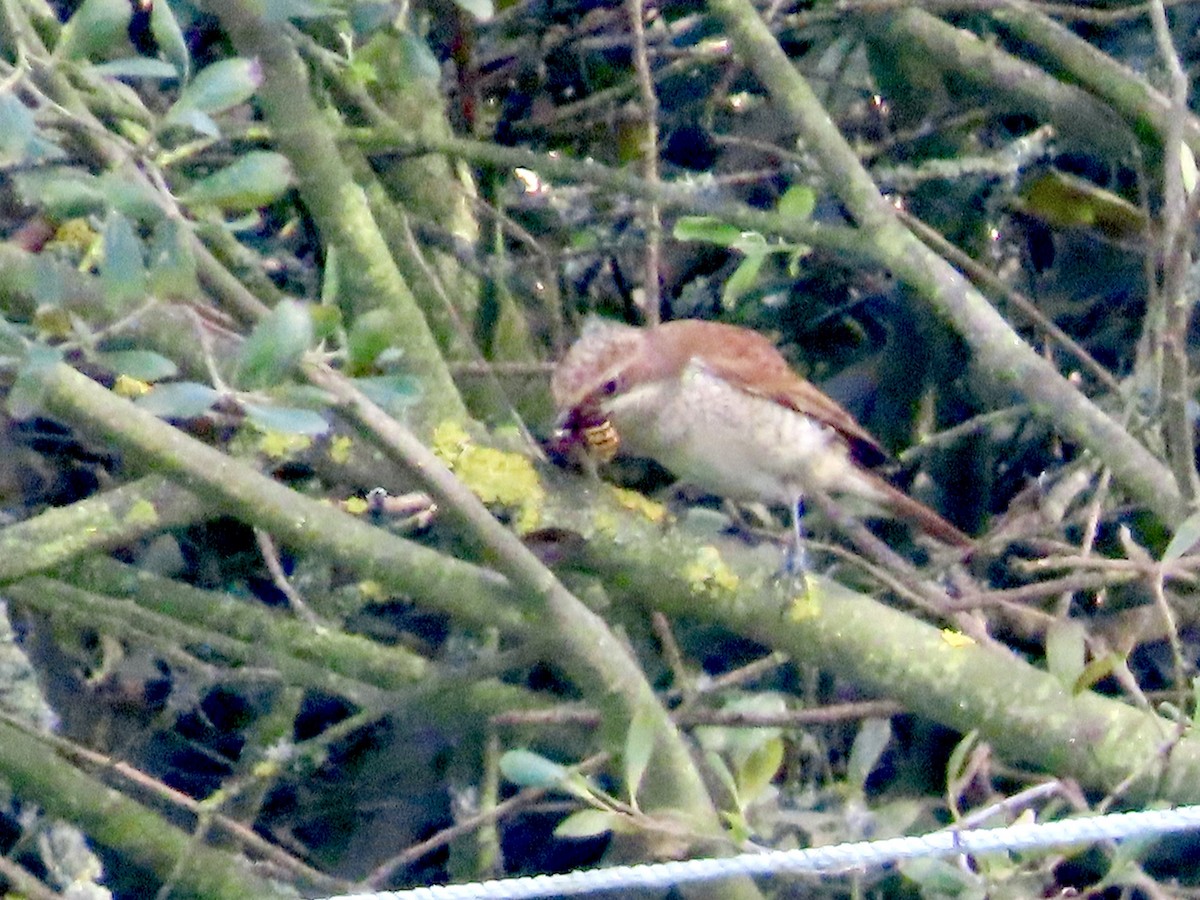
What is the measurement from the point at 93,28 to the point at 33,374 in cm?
33

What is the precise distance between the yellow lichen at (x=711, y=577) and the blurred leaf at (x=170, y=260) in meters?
0.86

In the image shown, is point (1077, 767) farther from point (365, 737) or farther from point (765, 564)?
point (365, 737)

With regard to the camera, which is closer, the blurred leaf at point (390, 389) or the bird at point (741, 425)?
the blurred leaf at point (390, 389)

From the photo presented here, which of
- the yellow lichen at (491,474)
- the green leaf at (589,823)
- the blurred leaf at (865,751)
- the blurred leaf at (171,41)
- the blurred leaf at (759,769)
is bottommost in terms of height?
the blurred leaf at (865,751)

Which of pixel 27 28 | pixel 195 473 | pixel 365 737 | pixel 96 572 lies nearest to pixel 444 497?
pixel 195 473

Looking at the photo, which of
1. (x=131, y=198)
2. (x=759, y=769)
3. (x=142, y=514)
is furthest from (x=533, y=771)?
(x=131, y=198)

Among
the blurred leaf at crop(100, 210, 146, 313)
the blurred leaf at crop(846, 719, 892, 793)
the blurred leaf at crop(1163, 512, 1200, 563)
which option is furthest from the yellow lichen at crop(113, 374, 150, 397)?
the blurred leaf at crop(1163, 512, 1200, 563)

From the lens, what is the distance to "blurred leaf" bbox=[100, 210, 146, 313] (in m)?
1.35

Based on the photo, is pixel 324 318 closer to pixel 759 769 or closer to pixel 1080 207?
pixel 759 769

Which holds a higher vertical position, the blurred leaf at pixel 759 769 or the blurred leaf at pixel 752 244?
the blurred leaf at pixel 752 244

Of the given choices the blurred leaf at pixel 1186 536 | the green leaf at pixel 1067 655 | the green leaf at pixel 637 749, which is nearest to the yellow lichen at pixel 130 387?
the green leaf at pixel 637 749

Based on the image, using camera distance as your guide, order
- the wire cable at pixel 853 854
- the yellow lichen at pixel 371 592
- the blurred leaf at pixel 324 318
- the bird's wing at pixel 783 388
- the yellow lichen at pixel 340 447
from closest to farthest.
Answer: the wire cable at pixel 853 854, the blurred leaf at pixel 324 318, the yellow lichen at pixel 340 447, the yellow lichen at pixel 371 592, the bird's wing at pixel 783 388

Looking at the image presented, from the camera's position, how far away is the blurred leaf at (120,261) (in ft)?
4.42

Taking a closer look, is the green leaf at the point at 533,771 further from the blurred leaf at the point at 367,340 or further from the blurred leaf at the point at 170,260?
the blurred leaf at the point at 170,260
